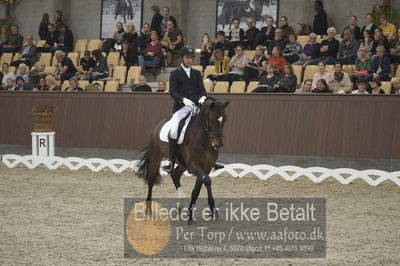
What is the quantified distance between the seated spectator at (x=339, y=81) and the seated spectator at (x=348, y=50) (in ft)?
4.50

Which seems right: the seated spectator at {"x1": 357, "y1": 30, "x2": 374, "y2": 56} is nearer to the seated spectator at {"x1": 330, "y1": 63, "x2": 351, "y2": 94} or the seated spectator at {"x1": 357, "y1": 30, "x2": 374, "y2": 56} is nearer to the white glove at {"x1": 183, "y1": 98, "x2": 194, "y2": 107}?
the seated spectator at {"x1": 330, "y1": 63, "x2": 351, "y2": 94}

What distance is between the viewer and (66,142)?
1481cm

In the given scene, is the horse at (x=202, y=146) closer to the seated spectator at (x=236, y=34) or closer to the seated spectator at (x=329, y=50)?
the seated spectator at (x=329, y=50)

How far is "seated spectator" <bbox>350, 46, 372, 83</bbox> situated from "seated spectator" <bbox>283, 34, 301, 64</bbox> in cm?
174

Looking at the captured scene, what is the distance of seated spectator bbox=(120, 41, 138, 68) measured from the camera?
57.9 feet

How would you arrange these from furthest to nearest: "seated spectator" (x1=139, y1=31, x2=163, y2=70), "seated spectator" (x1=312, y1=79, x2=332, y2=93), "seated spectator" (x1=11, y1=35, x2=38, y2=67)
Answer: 1. "seated spectator" (x1=11, y1=35, x2=38, y2=67)
2. "seated spectator" (x1=139, y1=31, x2=163, y2=70)
3. "seated spectator" (x1=312, y1=79, x2=332, y2=93)

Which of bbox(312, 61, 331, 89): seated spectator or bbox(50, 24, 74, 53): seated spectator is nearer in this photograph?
bbox(312, 61, 331, 89): seated spectator

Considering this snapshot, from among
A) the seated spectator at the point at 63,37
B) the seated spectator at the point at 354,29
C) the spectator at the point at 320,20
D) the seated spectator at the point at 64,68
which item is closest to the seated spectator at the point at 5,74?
the seated spectator at the point at 64,68

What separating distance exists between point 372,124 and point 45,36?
37.9ft

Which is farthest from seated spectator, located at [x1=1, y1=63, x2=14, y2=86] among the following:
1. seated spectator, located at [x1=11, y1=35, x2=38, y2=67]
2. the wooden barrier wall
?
the wooden barrier wall

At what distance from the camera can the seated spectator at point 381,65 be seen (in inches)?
536

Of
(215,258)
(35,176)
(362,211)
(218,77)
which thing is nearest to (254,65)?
(218,77)

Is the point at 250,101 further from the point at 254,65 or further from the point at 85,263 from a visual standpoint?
the point at 85,263

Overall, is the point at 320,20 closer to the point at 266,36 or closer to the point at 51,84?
the point at 266,36
